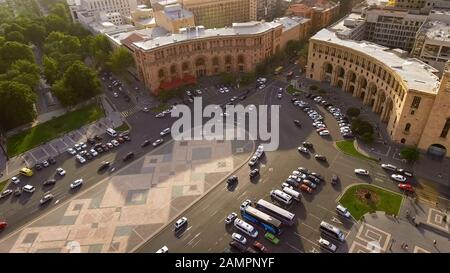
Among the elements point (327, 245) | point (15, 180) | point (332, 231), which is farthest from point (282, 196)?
point (15, 180)

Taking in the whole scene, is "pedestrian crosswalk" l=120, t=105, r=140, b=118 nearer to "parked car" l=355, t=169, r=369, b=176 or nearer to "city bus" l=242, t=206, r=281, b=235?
"city bus" l=242, t=206, r=281, b=235

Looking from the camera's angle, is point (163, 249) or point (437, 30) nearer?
point (163, 249)

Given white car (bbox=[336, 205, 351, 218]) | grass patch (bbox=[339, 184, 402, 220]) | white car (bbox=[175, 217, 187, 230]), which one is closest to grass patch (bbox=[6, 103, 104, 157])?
white car (bbox=[175, 217, 187, 230])

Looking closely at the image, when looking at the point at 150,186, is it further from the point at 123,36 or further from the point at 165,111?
the point at 123,36

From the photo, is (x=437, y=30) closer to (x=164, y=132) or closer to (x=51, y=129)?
(x=164, y=132)

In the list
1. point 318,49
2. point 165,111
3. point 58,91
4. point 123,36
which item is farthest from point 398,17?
point 58,91
